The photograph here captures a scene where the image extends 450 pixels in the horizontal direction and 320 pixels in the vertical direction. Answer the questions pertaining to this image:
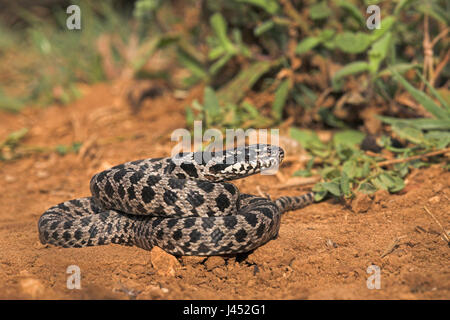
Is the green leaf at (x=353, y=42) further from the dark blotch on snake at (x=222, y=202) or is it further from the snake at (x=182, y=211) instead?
the dark blotch on snake at (x=222, y=202)

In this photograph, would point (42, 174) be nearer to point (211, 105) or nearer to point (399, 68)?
point (211, 105)

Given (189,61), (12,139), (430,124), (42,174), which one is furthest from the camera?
(189,61)

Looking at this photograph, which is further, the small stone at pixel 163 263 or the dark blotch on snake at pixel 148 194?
the dark blotch on snake at pixel 148 194

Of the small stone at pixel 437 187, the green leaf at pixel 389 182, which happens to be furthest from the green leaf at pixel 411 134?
the small stone at pixel 437 187

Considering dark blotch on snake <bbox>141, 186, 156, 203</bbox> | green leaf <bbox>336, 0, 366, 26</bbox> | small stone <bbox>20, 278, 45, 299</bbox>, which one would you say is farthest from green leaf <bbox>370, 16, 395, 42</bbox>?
small stone <bbox>20, 278, 45, 299</bbox>

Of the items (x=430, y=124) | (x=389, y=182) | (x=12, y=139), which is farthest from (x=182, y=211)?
(x=12, y=139)
